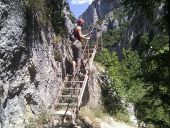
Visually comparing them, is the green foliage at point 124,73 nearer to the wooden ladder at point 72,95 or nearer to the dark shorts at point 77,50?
the wooden ladder at point 72,95

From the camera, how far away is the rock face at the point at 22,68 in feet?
40.5

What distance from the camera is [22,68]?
43.8 ft

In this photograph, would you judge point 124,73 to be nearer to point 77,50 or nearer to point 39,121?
point 77,50

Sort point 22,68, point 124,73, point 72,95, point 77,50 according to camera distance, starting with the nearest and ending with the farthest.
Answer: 1. point 22,68
2. point 72,95
3. point 77,50
4. point 124,73

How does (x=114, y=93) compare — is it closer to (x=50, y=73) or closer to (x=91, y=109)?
(x=91, y=109)

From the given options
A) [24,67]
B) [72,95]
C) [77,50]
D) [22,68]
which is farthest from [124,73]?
[22,68]

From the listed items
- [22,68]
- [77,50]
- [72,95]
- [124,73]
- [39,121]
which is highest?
[77,50]

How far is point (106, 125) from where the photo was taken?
52.9 feet

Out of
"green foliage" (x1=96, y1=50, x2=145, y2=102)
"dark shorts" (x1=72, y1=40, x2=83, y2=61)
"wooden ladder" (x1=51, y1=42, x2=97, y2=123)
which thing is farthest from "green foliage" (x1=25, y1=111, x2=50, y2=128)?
"green foliage" (x1=96, y1=50, x2=145, y2=102)

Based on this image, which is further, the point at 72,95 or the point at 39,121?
the point at 72,95

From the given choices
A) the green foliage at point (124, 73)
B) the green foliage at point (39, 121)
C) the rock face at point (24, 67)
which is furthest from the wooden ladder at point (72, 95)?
the green foliage at point (124, 73)

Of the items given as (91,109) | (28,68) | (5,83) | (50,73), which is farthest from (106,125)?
(5,83)

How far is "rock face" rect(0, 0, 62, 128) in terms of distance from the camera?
12344 mm

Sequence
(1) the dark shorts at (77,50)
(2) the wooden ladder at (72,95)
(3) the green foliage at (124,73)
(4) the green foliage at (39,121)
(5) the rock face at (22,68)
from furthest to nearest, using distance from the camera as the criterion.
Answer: (3) the green foliage at (124,73) < (1) the dark shorts at (77,50) < (2) the wooden ladder at (72,95) < (4) the green foliage at (39,121) < (5) the rock face at (22,68)
